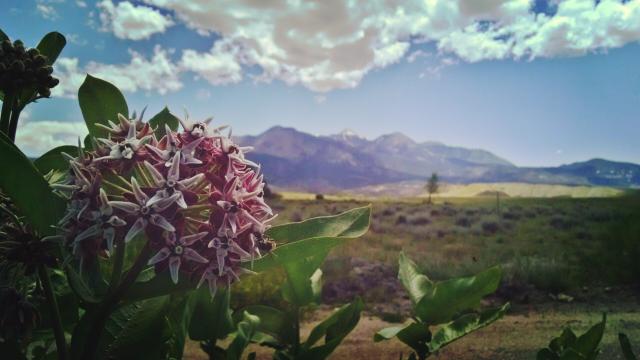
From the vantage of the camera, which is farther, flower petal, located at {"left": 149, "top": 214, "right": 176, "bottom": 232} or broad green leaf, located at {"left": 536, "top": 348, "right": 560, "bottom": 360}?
broad green leaf, located at {"left": 536, "top": 348, "right": 560, "bottom": 360}

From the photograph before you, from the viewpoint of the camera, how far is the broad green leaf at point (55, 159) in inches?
67.8

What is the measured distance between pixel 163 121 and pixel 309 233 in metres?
0.64

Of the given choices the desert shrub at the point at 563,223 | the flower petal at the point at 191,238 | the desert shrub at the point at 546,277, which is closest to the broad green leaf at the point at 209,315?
the flower petal at the point at 191,238

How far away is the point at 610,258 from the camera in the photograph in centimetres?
1101

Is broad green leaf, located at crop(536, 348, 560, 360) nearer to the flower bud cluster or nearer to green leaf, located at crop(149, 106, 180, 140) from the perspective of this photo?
green leaf, located at crop(149, 106, 180, 140)

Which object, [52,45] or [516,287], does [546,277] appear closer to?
[516,287]

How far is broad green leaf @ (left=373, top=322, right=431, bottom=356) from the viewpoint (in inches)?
74.7

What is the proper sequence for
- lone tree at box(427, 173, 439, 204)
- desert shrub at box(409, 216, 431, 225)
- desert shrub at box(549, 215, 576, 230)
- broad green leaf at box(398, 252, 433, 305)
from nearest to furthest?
1. broad green leaf at box(398, 252, 433, 305)
2. desert shrub at box(549, 215, 576, 230)
3. desert shrub at box(409, 216, 431, 225)
4. lone tree at box(427, 173, 439, 204)

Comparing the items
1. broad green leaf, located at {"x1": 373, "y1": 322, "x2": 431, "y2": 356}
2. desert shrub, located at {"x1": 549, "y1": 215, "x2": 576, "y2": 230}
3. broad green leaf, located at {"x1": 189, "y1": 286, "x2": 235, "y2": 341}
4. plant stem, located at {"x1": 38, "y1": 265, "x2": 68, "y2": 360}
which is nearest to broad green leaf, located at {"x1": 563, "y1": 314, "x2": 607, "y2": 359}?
broad green leaf, located at {"x1": 373, "y1": 322, "x2": 431, "y2": 356}

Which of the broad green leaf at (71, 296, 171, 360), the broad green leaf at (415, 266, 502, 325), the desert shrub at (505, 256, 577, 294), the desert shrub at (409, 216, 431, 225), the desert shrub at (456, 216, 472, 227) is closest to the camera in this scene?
the broad green leaf at (71, 296, 171, 360)

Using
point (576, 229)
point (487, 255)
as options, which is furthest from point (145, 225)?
point (576, 229)

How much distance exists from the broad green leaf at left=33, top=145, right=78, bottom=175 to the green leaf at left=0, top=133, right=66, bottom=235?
42 cm

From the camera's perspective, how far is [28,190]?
1.27 meters

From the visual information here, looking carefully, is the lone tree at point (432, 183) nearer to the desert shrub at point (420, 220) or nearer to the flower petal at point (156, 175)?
the desert shrub at point (420, 220)
